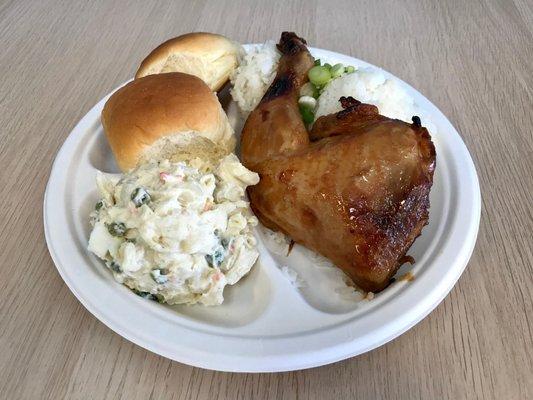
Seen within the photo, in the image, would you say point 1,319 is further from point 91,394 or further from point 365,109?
point 365,109

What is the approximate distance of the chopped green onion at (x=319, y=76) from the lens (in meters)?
1.81

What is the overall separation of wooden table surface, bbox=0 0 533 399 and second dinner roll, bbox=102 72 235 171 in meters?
0.44

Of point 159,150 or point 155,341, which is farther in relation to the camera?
point 159,150

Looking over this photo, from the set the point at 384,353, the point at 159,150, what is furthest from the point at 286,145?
the point at 384,353

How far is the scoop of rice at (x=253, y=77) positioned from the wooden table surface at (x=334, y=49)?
67cm

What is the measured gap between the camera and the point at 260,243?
143 centimetres

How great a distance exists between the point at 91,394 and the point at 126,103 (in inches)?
34.7

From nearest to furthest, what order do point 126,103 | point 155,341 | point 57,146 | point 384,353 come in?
1. point 155,341
2. point 384,353
3. point 126,103
4. point 57,146

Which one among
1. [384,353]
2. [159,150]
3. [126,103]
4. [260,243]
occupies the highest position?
[126,103]

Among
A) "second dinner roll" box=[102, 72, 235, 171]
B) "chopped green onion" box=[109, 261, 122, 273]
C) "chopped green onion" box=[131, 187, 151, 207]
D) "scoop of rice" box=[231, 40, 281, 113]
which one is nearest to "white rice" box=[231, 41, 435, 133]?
"scoop of rice" box=[231, 40, 281, 113]

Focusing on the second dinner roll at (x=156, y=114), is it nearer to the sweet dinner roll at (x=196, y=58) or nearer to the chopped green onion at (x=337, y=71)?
the sweet dinner roll at (x=196, y=58)

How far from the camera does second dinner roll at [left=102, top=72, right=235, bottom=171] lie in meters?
1.47

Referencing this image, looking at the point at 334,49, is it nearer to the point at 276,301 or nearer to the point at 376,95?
the point at 376,95

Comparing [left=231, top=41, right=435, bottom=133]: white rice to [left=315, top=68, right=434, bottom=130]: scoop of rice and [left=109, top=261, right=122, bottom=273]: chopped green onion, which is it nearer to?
[left=315, top=68, right=434, bottom=130]: scoop of rice
